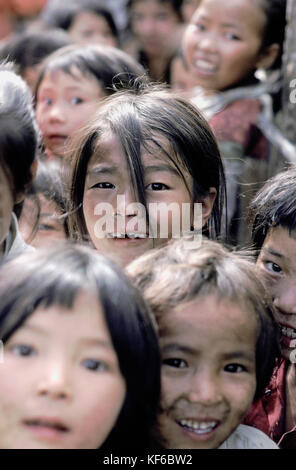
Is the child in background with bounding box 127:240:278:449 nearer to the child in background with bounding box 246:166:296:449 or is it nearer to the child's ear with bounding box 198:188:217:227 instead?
the child in background with bounding box 246:166:296:449

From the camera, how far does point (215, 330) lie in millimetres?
1641

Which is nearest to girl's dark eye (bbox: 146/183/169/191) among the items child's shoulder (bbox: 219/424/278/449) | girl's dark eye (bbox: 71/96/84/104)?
child's shoulder (bbox: 219/424/278/449)

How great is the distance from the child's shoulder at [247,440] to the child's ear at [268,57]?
2297mm

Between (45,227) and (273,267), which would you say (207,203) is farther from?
(45,227)

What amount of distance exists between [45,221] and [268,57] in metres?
1.59

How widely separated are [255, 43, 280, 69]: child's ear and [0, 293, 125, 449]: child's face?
2.51 meters

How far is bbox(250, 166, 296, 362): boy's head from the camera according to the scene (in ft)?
6.82

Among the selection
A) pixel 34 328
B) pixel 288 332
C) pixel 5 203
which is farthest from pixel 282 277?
pixel 34 328

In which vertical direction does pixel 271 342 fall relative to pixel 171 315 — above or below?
below

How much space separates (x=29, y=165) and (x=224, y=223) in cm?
83

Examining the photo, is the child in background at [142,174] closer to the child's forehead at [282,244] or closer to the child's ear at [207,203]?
the child's ear at [207,203]

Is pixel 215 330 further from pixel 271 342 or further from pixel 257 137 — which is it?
pixel 257 137

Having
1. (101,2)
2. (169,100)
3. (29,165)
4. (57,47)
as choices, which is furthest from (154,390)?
(101,2)

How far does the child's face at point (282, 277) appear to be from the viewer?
6.81 ft
